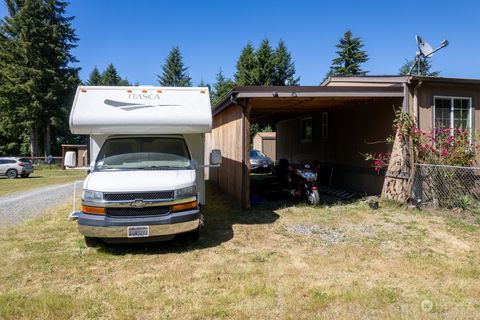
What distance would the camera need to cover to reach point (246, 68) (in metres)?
40.5

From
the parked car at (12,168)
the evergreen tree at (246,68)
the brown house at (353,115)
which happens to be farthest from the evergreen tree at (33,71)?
the brown house at (353,115)

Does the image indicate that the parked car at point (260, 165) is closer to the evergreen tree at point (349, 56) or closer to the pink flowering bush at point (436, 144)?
the pink flowering bush at point (436, 144)

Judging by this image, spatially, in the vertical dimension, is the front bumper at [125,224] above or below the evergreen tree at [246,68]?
below

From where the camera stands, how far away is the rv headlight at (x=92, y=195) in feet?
16.5

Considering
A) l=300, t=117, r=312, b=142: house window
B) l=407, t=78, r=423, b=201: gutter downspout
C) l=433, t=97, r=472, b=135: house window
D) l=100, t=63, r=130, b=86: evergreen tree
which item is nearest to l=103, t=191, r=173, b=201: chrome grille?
l=407, t=78, r=423, b=201: gutter downspout

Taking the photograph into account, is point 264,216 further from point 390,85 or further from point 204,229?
point 390,85

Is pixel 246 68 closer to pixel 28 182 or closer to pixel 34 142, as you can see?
pixel 34 142

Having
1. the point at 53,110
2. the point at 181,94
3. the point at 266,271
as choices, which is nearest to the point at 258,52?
the point at 53,110

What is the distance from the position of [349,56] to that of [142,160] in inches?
1670

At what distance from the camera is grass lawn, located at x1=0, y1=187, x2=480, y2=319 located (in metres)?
3.56

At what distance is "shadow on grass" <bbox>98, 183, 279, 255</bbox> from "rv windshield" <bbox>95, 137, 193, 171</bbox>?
4.18 ft

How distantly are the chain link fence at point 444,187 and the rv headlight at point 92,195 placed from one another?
23.0 feet

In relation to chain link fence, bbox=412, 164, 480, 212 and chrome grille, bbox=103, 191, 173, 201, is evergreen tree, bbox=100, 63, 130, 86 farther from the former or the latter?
chrome grille, bbox=103, 191, 173, 201

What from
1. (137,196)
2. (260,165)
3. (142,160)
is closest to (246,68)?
(260,165)
